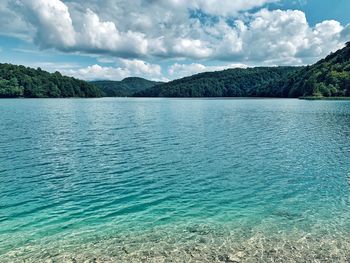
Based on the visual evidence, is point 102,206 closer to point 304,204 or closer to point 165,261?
point 165,261

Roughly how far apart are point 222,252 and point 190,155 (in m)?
22.3

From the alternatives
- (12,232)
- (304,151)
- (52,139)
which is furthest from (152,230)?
Result: (52,139)

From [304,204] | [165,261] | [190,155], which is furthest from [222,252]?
[190,155]

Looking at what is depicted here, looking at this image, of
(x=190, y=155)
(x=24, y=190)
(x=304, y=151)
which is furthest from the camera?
(x=304, y=151)

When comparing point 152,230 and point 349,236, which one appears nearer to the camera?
point 349,236

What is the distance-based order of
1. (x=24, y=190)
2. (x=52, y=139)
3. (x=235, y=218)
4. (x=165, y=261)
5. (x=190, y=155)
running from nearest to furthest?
(x=165, y=261)
(x=235, y=218)
(x=24, y=190)
(x=190, y=155)
(x=52, y=139)

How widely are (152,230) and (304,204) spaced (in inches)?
425

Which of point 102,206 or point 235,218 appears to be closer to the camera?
point 235,218

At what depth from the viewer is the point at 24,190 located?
946 inches

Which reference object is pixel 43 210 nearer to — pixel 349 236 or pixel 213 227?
pixel 213 227

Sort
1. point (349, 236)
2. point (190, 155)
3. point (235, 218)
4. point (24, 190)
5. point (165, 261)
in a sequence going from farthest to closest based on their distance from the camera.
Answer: point (190, 155)
point (24, 190)
point (235, 218)
point (349, 236)
point (165, 261)

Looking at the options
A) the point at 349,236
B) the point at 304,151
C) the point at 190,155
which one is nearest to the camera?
the point at 349,236

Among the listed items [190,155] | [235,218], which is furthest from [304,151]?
[235,218]

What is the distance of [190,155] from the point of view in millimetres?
37156
